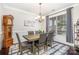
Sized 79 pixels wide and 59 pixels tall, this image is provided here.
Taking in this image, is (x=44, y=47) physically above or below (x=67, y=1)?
below

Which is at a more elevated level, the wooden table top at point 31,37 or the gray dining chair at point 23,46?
the wooden table top at point 31,37

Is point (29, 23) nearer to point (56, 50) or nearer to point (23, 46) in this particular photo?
point (23, 46)

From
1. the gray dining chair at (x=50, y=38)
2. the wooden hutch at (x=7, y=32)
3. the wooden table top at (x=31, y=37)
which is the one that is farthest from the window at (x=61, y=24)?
the wooden hutch at (x=7, y=32)

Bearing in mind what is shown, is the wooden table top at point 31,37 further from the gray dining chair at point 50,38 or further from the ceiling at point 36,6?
the ceiling at point 36,6

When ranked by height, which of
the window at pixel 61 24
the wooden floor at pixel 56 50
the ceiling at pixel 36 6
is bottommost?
the wooden floor at pixel 56 50

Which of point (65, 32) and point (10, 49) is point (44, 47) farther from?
point (10, 49)

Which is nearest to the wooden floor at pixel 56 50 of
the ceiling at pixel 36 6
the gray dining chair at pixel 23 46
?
the gray dining chair at pixel 23 46

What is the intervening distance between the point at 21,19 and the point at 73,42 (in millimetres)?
1003

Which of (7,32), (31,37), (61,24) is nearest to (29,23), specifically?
(31,37)

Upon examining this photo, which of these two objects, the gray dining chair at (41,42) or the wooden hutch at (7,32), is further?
the gray dining chair at (41,42)

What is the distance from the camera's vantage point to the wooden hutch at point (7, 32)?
1692 mm

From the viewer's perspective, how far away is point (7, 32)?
1719mm

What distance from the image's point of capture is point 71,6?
5.57ft
